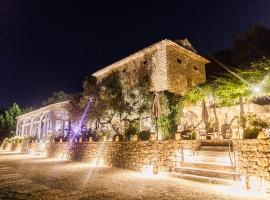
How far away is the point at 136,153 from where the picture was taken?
12.6 metres

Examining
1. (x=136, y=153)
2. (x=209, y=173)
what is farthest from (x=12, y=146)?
(x=209, y=173)

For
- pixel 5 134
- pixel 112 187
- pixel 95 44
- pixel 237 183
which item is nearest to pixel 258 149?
pixel 237 183

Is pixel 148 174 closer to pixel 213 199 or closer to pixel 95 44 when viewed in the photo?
pixel 213 199

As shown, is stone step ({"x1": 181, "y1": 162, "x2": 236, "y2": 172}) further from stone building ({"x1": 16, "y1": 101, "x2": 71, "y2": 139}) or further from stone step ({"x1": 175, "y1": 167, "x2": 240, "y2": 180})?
stone building ({"x1": 16, "y1": 101, "x2": 71, "y2": 139})

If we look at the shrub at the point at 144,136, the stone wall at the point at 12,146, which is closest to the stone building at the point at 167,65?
the shrub at the point at 144,136

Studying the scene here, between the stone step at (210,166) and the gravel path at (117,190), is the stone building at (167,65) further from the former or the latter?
the gravel path at (117,190)

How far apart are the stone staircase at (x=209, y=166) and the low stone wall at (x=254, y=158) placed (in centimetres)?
40

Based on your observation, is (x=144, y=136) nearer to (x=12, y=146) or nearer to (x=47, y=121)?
(x=47, y=121)

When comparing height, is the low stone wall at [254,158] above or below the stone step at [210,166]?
above

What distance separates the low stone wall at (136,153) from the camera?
36.0ft

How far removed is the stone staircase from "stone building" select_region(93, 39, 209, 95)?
8861 mm

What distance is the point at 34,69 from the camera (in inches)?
2373

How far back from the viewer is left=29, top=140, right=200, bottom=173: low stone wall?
1096cm

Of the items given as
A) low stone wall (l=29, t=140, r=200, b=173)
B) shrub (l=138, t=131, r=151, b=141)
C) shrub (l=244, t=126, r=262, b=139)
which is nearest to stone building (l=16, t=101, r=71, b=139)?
low stone wall (l=29, t=140, r=200, b=173)
